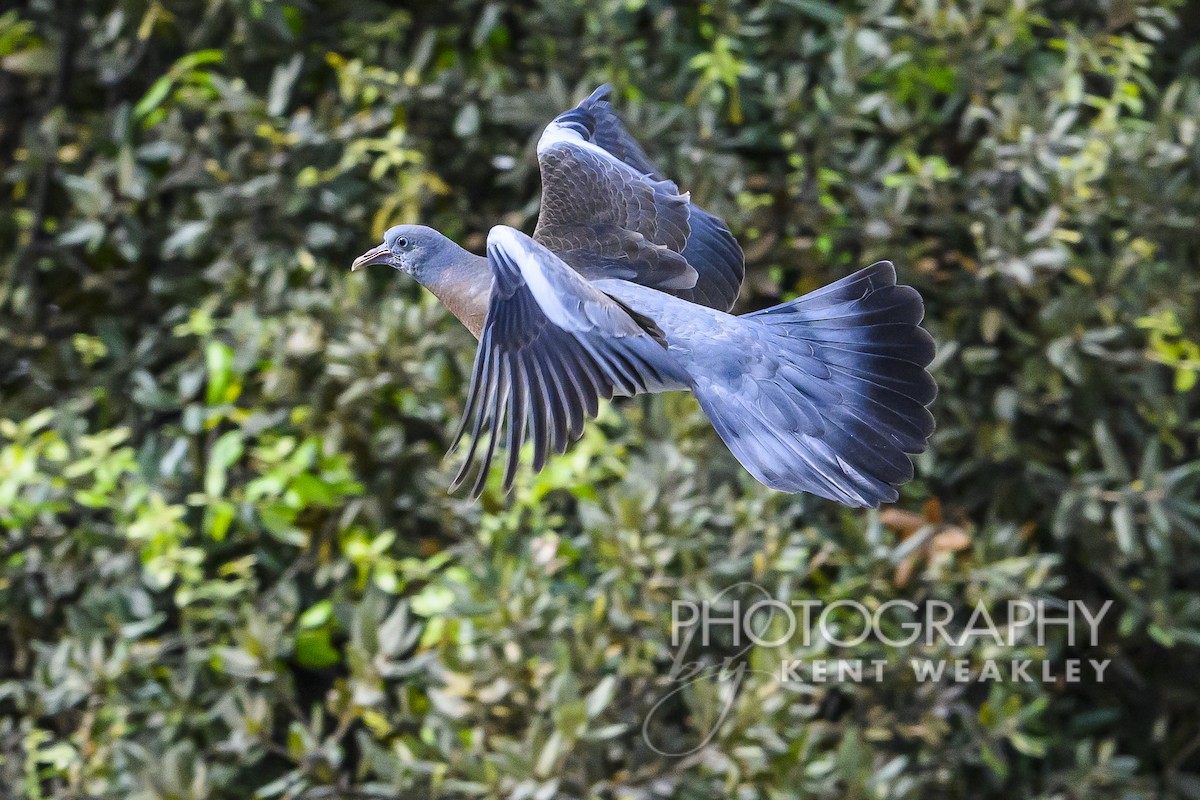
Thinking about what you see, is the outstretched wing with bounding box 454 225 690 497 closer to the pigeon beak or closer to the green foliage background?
the pigeon beak

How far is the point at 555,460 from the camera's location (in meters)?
4.08

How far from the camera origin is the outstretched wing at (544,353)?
2.38m

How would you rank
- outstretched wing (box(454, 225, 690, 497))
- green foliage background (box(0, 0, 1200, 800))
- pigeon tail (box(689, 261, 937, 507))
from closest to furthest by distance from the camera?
outstretched wing (box(454, 225, 690, 497)), pigeon tail (box(689, 261, 937, 507)), green foliage background (box(0, 0, 1200, 800))

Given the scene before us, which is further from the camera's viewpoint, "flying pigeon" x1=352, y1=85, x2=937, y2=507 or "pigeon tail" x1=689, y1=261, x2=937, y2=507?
"pigeon tail" x1=689, y1=261, x2=937, y2=507

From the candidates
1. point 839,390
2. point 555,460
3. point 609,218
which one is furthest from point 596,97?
point 555,460

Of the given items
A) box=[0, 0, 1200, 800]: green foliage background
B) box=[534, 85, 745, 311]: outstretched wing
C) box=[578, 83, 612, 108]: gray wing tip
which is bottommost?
box=[0, 0, 1200, 800]: green foliage background

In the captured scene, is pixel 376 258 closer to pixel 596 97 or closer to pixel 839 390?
pixel 596 97

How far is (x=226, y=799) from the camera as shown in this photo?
4.17m

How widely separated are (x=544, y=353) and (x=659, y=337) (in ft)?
0.59

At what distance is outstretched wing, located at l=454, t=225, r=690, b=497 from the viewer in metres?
2.38

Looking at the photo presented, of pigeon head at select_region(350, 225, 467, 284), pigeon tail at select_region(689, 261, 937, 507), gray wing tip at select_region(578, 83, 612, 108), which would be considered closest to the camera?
pigeon tail at select_region(689, 261, 937, 507)

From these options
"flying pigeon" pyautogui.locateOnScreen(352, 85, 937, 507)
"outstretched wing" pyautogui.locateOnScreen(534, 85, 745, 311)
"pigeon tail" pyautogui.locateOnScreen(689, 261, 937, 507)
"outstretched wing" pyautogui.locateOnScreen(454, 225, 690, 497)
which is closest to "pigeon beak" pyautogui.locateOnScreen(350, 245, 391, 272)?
"flying pigeon" pyautogui.locateOnScreen(352, 85, 937, 507)

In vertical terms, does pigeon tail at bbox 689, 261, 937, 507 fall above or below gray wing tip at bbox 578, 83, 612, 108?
below

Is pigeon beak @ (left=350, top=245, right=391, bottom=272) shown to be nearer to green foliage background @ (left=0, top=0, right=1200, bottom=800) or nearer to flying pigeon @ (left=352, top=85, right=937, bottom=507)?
flying pigeon @ (left=352, top=85, right=937, bottom=507)
